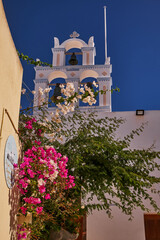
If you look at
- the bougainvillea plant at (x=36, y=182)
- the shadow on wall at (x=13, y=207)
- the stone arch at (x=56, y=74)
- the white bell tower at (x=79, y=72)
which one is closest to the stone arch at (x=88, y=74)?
the white bell tower at (x=79, y=72)

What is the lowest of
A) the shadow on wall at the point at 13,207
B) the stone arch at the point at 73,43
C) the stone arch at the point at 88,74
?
the shadow on wall at the point at 13,207

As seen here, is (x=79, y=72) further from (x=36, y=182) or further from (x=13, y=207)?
(x=13, y=207)

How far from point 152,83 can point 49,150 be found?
20041mm

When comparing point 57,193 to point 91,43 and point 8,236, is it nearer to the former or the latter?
point 8,236

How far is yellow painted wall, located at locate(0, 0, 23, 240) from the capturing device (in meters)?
2.40

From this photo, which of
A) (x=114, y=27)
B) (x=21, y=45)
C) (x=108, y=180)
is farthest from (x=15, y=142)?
(x=21, y=45)

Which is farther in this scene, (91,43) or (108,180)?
(91,43)

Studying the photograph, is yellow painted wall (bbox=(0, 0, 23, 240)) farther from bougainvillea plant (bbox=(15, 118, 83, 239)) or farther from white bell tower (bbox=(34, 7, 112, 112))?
white bell tower (bbox=(34, 7, 112, 112))

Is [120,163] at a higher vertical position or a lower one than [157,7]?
lower

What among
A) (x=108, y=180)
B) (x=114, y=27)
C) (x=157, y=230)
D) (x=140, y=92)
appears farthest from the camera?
(x=140, y=92)

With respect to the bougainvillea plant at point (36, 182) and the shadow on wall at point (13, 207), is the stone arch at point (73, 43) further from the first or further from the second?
the shadow on wall at point (13, 207)

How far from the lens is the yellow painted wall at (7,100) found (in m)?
2.40

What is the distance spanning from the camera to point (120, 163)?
4387mm

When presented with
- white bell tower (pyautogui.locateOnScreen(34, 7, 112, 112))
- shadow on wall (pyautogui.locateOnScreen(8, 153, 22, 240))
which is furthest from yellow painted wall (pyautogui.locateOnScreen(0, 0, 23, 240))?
white bell tower (pyautogui.locateOnScreen(34, 7, 112, 112))
